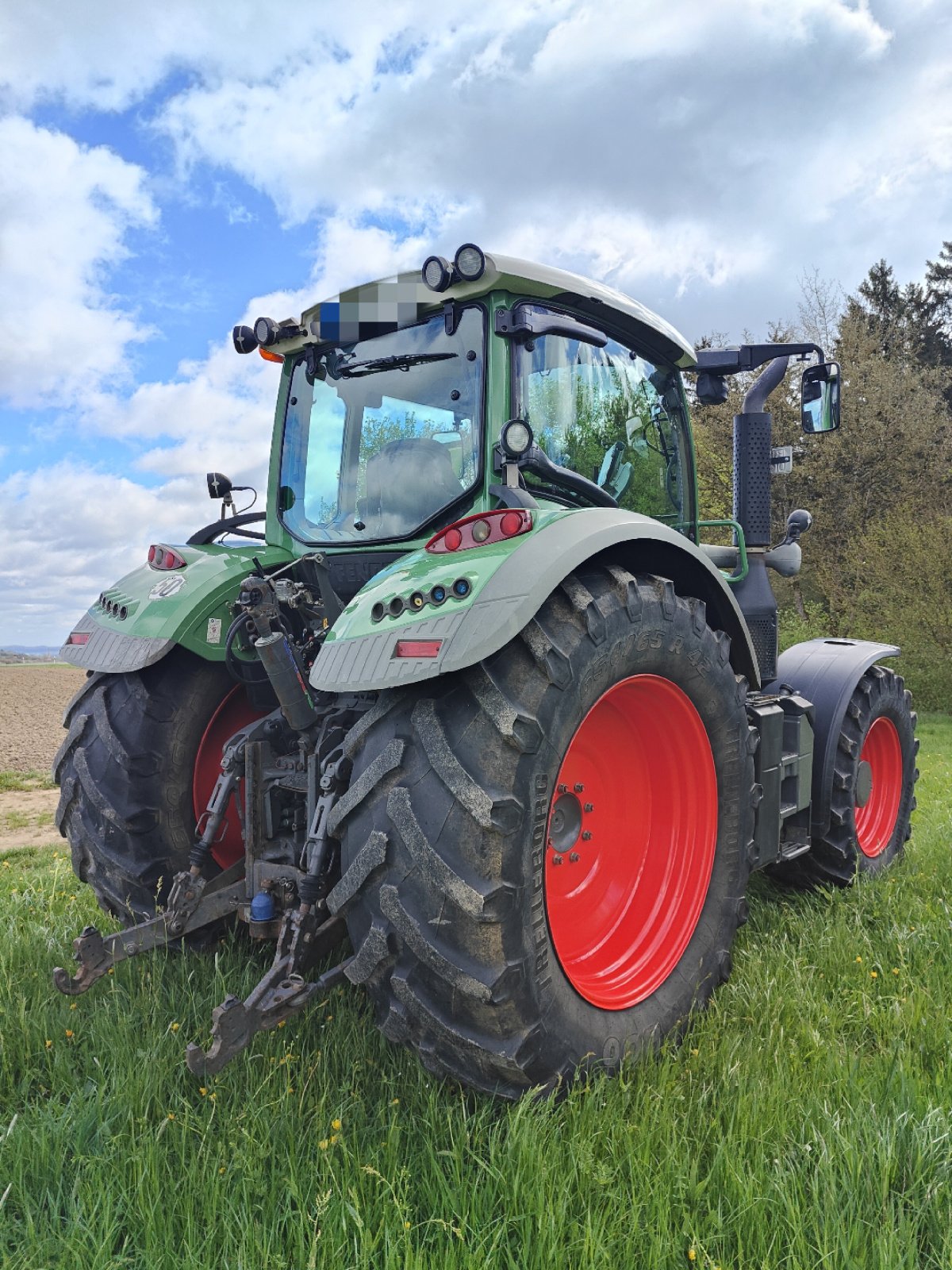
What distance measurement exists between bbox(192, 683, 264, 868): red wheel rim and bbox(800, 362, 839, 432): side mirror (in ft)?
8.61

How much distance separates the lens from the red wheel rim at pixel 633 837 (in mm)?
2545

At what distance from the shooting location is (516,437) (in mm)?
2574

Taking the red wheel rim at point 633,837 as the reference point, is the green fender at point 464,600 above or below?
above

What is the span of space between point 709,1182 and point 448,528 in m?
1.58

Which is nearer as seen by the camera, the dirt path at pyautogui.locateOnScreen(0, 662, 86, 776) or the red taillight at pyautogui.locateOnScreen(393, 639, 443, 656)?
the red taillight at pyautogui.locateOnScreen(393, 639, 443, 656)

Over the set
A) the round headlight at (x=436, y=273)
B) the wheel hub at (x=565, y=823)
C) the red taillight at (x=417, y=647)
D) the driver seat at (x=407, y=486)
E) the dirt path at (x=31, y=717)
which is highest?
the round headlight at (x=436, y=273)

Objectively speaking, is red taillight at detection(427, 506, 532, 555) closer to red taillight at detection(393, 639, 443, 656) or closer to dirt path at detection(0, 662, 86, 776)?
red taillight at detection(393, 639, 443, 656)

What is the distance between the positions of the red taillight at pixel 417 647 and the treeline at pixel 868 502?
1603 cm

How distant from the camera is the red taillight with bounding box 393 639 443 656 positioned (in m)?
1.98

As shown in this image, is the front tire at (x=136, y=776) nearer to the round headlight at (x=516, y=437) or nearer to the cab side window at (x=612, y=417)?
the round headlight at (x=516, y=437)

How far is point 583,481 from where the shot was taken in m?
2.97

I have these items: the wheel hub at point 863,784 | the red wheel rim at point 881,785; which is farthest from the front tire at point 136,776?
the red wheel rim at point 881,785

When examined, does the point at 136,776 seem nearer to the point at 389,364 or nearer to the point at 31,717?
the point at 389,364

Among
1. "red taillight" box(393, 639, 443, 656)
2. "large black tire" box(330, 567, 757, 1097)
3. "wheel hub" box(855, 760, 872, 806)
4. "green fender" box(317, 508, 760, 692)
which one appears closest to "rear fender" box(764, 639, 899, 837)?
"wheel hub" box(855, 760, 872, 806)
